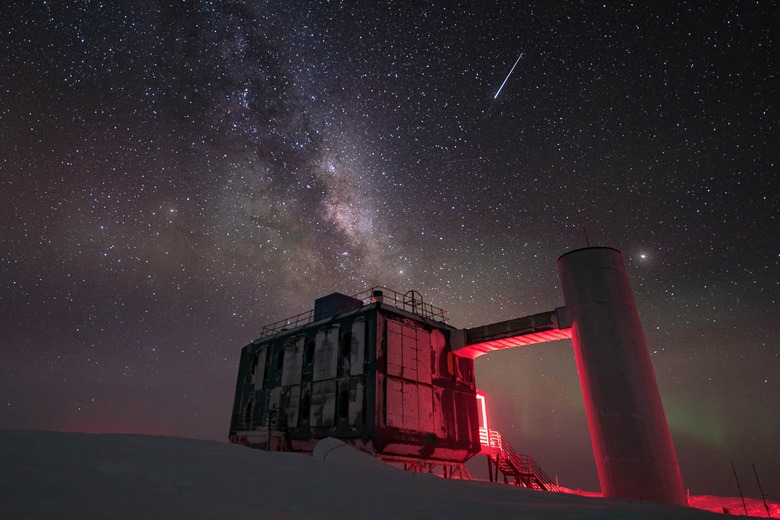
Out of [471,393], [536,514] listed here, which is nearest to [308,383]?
[471,393]

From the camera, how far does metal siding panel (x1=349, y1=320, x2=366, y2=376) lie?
22.6 metres

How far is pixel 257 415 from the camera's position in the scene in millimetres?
27578

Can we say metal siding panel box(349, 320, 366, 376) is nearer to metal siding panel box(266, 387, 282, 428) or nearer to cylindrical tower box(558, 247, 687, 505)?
metal siding panel box(266, 387, 282, 428)

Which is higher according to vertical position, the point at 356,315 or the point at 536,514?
the point at 356,315

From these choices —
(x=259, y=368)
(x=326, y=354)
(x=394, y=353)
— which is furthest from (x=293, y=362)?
(x=394, y=353)

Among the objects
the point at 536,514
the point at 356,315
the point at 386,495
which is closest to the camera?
the point at 536,514

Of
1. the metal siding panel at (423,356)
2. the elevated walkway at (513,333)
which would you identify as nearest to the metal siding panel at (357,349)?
the metal siding panel at (423,356)

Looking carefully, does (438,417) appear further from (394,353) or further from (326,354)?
(326,354)

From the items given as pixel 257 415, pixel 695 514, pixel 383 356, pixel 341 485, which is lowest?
pixel 695 514

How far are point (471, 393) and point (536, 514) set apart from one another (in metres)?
21.3

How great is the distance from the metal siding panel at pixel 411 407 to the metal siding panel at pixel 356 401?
2.32 m

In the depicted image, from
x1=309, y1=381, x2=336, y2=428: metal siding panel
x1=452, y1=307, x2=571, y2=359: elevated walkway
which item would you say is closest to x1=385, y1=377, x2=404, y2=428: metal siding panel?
x1=309, y1=381, x2=336, y2=428: metal siding panel

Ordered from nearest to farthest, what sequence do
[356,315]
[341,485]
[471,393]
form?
[341,485]
[356,315]
[471,393]

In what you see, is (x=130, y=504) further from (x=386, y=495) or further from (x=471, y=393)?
(x=471, y=393)
